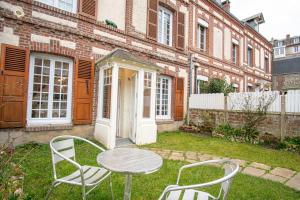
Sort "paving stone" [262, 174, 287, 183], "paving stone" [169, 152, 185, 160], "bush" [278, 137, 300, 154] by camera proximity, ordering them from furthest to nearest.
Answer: "bush" [278, 137, 300, 154] → "paving stone" [169, 152, 185, 160] → "paving stone" [262, 174, 287, 183]

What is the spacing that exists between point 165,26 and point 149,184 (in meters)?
7.99

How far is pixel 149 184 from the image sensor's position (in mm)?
3488

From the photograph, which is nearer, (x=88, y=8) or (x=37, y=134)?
(x=37, y=134)

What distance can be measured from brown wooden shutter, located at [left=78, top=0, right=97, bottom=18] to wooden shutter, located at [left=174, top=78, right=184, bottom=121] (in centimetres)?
471

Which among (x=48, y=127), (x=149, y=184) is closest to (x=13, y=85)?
(x=48, y=127)

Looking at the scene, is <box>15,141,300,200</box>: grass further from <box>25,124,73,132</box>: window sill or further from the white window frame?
the white window frame

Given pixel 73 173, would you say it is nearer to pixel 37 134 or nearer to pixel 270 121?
pixel 37 134

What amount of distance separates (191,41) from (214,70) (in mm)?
2571

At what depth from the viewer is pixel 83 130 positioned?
261 inches

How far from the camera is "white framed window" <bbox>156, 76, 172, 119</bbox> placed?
912 centimetres

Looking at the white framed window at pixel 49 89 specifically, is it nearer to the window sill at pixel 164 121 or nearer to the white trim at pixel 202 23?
the window sill at pixel 164 121

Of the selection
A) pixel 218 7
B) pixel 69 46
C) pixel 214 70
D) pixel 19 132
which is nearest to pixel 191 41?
pixel 214 70

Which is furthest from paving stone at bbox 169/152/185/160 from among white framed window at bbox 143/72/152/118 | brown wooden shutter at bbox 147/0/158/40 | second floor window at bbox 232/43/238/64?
second floor window at bbox 232/43/238/64

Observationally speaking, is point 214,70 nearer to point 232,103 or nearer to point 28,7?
point 232,103
